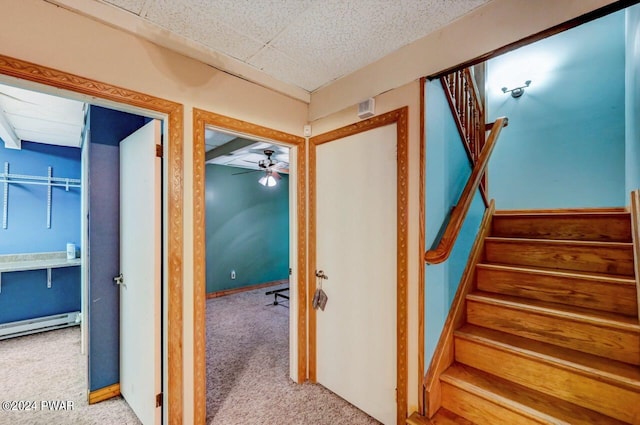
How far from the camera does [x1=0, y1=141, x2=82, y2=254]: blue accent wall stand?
3438 millimetres

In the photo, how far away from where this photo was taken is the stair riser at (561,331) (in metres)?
1.44

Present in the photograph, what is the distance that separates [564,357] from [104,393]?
3133 mm

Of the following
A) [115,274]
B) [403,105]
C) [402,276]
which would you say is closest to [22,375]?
[115,274]

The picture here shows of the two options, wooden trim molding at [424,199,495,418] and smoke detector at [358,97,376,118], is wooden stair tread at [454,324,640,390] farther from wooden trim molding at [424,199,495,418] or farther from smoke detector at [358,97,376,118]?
smoke detector at [358,97,376,118]

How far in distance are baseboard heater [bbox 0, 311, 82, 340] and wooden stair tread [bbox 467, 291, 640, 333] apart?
4700mm

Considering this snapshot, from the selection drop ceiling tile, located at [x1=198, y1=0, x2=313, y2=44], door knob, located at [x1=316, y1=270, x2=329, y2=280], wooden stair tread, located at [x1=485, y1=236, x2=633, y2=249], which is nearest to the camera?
drop ceiling tile, located at [x1=198, y1=0, x2=313, y2=44]

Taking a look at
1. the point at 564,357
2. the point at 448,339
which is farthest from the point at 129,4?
the point at 564,357

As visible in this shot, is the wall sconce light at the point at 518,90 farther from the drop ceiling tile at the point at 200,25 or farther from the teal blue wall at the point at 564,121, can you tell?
the drop ceiling tile at the point at 200,25

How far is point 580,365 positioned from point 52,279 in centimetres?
533

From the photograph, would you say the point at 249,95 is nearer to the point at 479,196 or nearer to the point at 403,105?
the point at 403,105

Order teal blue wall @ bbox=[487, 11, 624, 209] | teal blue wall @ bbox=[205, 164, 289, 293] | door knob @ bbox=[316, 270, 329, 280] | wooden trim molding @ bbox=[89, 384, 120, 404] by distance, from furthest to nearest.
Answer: teal blue wall @ bbox=[205, 164, 289, 293]
teal blue wall @ bbox=[487, 11, 624, 209]
door knob @ bbox=[316, 270, 329, 280]
wooden trim molding @ bbox=[89, 384, 120, 404]

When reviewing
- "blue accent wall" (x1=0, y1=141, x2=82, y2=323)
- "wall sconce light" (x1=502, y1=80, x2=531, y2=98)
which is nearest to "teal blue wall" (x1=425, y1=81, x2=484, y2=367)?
"wall sconce light" (x1=502, y1=80, x2=531, y2=98)

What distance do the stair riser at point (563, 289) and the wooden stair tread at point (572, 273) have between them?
0.08ft

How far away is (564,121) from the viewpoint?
116 inches
